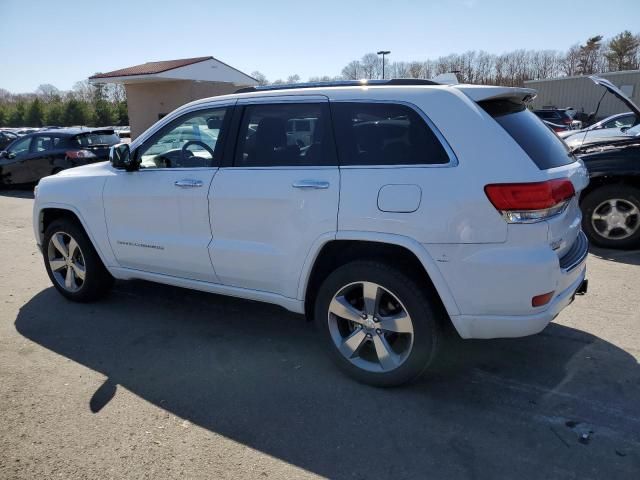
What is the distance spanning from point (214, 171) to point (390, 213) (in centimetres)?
145

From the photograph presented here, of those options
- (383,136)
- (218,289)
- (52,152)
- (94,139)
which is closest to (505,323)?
(383,136)

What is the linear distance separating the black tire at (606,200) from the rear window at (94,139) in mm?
10678

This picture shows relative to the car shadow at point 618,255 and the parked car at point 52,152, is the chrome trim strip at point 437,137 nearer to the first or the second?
the car shadow at point 618,255

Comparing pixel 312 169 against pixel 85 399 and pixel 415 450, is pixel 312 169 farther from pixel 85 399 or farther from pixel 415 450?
pixel 85 399

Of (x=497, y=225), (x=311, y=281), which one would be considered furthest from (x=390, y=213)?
(x=311, y=281)

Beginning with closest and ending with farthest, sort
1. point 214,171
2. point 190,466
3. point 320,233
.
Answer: point 190,466
point 320,233
point 214,171

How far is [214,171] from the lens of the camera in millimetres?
3705

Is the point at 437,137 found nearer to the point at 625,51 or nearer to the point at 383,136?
the point at 383,136

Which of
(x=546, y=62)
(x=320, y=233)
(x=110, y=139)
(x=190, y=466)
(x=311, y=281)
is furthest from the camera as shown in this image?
(x=546, y=62)

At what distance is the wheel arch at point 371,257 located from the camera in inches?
114

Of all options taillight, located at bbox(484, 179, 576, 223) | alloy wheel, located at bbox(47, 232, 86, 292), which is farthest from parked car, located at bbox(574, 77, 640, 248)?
alloy wheel, located at bbox(47, 232, 86, 292)

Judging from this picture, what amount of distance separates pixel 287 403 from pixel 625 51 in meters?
70.5

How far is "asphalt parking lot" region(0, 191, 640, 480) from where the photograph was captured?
261cm

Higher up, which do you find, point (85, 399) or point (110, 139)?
point (110, 139)
